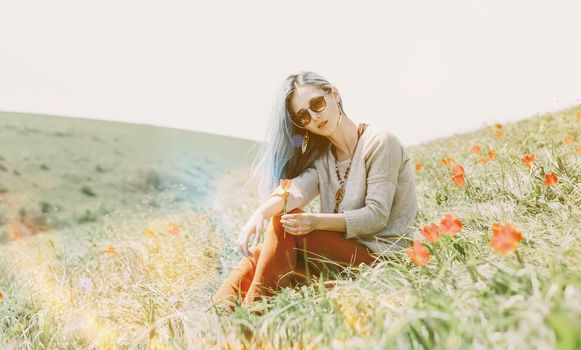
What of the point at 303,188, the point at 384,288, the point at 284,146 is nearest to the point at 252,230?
the point at 303,188

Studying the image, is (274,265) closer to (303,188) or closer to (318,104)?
(303,188)

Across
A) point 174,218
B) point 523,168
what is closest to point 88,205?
point 174,218

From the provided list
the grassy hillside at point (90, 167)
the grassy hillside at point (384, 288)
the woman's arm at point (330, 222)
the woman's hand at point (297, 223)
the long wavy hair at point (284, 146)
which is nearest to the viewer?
the grassy hillside at point (384, 288)

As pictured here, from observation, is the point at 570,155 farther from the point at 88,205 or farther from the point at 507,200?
the point at 88,205

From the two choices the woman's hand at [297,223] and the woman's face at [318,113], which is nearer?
the woman's hand at [297,223]

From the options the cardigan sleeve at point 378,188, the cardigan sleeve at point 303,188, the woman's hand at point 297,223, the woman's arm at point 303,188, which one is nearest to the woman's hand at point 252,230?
the woman's arm at point 303,188

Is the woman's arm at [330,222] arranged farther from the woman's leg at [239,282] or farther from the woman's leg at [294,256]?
the woman's leg at [239,282]

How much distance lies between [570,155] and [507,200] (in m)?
0.89

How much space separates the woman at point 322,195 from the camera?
2955mm

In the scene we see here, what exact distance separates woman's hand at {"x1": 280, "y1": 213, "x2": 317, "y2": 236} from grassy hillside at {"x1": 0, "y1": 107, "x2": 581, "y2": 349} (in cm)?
32

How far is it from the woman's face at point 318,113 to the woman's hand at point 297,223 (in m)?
0.63

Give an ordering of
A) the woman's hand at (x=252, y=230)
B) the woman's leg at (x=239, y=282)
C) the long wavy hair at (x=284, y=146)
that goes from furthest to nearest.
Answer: the long wavy hair at (x=284, y=146) → the woman's hand at (x=252, y=230) → the woman's leg at (x=239, y=282)

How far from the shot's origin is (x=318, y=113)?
10.7 feet

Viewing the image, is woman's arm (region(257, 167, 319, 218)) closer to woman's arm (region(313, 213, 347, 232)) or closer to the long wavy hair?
the long wavy hair
